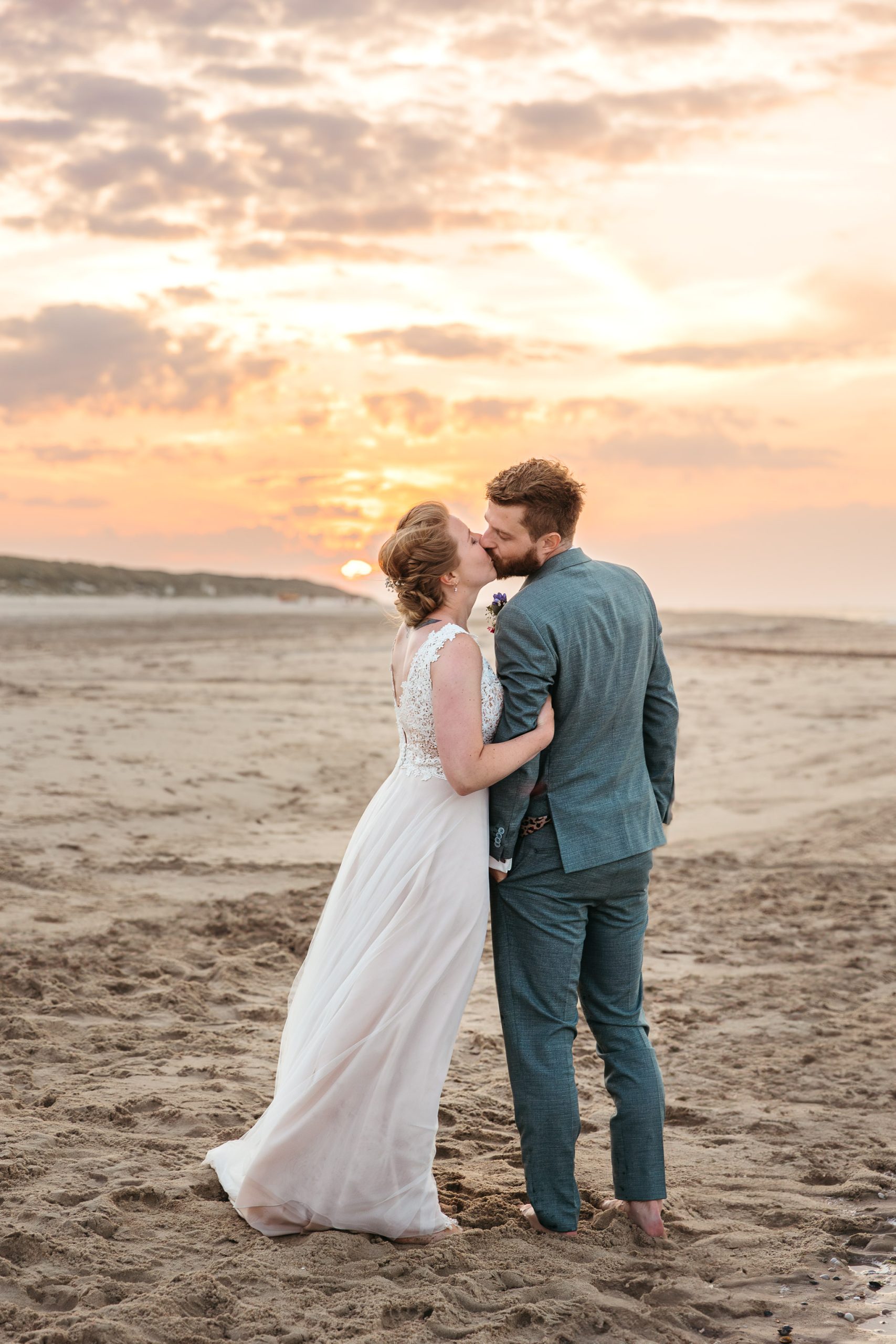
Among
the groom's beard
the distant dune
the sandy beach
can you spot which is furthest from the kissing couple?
the distant dune

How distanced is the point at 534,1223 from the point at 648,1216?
337 millimetres

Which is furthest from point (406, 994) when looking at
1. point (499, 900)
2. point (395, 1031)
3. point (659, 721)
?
point (659, 721)

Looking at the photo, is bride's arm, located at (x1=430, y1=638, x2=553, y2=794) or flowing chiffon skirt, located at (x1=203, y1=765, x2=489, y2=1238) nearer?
bride's arm, located at (x1=430, y1=638, x2=553, y2=794)

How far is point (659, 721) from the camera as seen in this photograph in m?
3.50

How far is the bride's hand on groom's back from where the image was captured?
3.20 m

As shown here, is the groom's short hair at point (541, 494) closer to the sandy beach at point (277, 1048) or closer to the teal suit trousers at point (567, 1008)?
the teal suit trousers at point (567, 1008)

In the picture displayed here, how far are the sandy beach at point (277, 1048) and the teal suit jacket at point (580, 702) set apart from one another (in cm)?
118

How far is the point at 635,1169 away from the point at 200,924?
3.68 metres

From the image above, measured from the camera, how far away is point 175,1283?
9.86 feet

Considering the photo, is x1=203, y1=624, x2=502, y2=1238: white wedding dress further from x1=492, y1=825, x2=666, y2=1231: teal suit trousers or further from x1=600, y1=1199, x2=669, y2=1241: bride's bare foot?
x1=600, y1=1199, x2=669, y2=1241: bride's bare foot

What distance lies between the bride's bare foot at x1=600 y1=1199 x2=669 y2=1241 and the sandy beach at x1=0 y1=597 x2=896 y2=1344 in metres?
0.04

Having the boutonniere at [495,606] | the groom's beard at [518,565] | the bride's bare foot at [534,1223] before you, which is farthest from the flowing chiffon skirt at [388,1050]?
the groom's beard at [518,565]

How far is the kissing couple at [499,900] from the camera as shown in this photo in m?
3.23

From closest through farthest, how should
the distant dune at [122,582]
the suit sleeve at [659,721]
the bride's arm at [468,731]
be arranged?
the bride's arm at [468,731] < the suit sleeve at [659,721] < the distant dune at [122,582]
